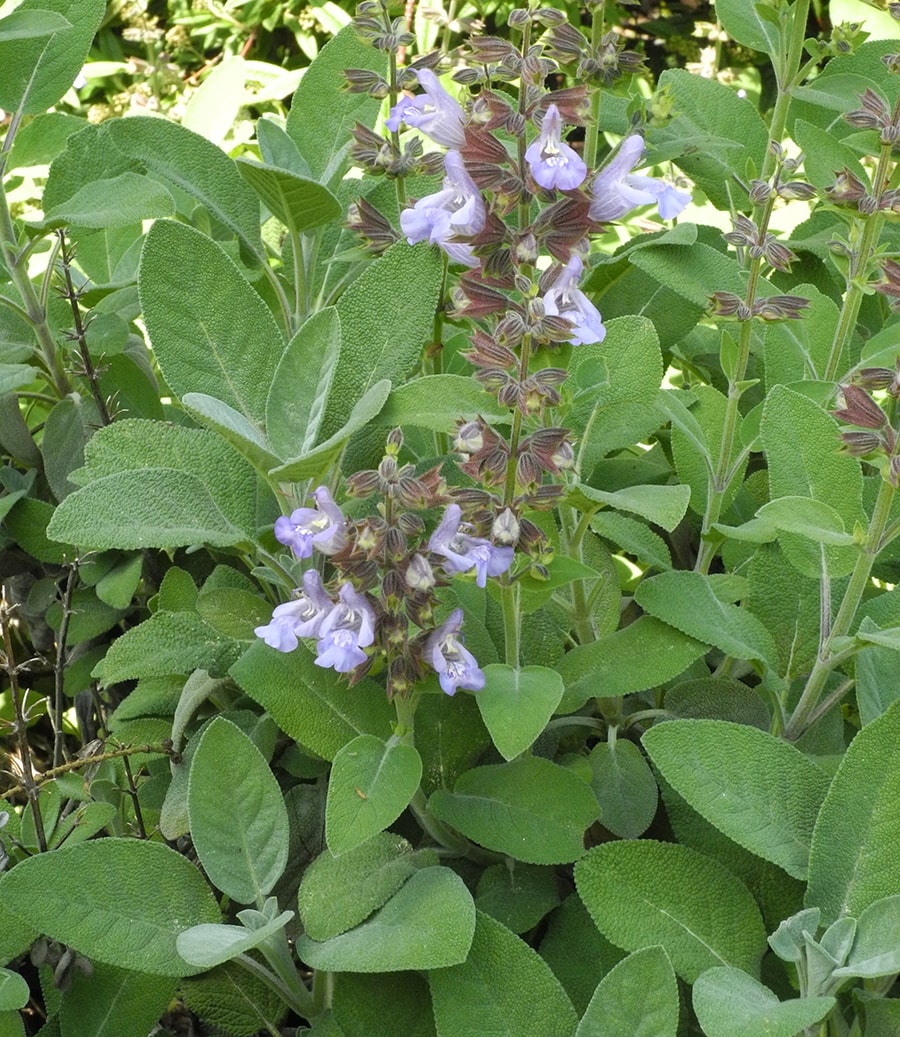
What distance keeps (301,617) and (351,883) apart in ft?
0.73

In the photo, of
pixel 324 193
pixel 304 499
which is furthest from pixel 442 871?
pixel 324 193

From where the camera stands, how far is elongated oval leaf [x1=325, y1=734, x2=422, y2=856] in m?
0.85

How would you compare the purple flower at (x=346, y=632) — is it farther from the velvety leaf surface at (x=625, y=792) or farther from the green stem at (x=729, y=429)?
the green stem at (x=729, y=429)

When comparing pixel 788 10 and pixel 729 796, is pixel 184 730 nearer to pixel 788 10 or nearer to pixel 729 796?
pixel 729 796

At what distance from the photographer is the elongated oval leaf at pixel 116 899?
2.93 ft

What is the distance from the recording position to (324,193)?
3.70 feet

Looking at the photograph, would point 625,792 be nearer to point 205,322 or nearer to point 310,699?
point 310,699

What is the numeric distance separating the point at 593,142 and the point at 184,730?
2.37ft

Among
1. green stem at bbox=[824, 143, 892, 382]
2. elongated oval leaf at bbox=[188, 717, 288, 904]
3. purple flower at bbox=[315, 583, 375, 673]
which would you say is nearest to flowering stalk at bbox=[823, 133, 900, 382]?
green stem at bbox=[824, 143, 892, 382]

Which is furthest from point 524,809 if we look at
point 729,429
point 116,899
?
point 729,429

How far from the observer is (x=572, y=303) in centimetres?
89

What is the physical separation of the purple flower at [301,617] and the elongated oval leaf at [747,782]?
26 centimetres

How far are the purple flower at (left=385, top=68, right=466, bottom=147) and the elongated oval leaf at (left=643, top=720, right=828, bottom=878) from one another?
50 centimetres

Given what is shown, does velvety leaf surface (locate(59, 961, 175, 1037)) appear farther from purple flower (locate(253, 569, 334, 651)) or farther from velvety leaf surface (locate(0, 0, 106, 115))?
velvety leaf surface (locate(0, 0, 106, 115))
